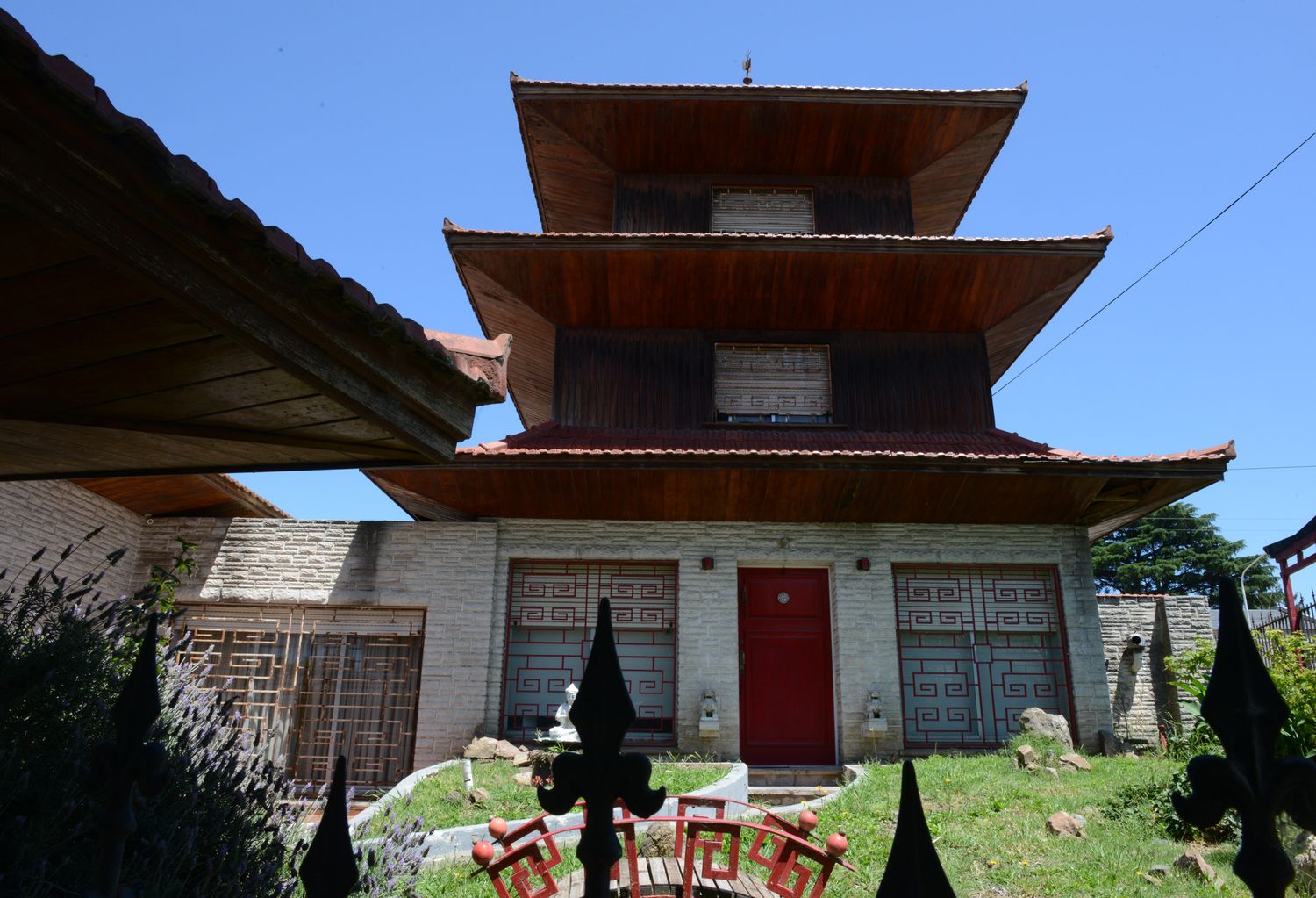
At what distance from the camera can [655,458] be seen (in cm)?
993

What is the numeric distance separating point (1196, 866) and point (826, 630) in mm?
5381

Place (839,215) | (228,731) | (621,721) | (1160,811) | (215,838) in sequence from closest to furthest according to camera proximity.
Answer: (621,721) < (215,838) < (228,731) < (1160,811) < (839,215)

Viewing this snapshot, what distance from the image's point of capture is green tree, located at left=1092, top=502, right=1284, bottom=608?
4075 centimetres

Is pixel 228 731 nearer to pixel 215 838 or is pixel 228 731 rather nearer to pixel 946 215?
pixel 215 838

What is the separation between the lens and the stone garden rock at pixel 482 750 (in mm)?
9383

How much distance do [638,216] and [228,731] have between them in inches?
420

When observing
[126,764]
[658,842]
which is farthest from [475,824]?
[126,764]

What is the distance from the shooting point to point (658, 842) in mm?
6766

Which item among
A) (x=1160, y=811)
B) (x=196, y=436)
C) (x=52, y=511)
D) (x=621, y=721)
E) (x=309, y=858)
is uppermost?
(x=52, y=511)

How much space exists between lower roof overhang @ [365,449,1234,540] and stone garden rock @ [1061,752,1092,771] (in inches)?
118

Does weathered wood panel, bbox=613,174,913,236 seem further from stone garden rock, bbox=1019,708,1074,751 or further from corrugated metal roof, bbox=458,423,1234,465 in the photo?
stone garden rock, bbox=1019,708,1074,751

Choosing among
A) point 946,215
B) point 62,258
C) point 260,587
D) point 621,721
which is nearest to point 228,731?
point 62,258

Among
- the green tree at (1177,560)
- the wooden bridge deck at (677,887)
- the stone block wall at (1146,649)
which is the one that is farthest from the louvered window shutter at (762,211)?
the green tree at (1177,560)

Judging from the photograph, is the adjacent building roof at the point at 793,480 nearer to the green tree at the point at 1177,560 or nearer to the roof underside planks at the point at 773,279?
the roof underside planks at the point at 773,279
